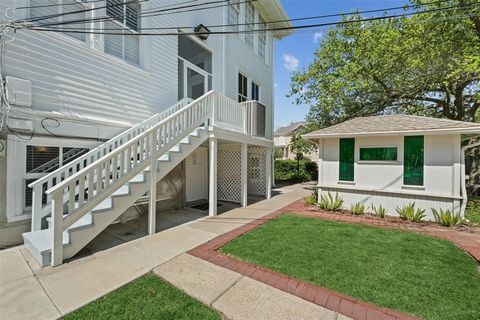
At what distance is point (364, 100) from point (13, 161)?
14091 millimetres

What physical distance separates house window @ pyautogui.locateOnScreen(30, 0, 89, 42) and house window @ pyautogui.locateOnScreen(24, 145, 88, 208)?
2681 millimetres

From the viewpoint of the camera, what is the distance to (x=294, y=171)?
64.1 feet

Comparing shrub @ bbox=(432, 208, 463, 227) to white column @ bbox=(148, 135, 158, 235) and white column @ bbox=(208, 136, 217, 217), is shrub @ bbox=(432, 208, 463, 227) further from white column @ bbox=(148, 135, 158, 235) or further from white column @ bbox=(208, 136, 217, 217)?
white column @ bbox=(148, 135, 158, 235)

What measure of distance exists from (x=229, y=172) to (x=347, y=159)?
4.65 metres

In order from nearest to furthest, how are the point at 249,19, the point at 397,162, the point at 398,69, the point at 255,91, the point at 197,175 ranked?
the point at 397,162 → the point at 197,175 → the point at 398,69 → the point at 249,19 → the point at 255,91

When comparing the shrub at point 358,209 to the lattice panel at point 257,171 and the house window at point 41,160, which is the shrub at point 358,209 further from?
the house window at point 41,160

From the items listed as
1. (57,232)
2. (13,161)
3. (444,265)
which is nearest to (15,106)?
(13,161)

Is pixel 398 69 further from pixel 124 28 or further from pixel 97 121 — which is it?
pixel 97 121

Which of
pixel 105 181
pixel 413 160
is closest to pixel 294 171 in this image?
Answer: pixel 413 160

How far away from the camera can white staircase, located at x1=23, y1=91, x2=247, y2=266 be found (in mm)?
3703

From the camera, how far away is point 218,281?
3242 mm

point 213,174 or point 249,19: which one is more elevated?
point 249,19

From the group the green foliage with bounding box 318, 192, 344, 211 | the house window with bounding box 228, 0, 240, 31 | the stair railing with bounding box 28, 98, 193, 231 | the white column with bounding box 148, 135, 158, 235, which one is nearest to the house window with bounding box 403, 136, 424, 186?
the green foliage with bounding box 318, 192, 344, 211

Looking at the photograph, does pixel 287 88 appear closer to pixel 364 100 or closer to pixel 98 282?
pixel 364 100
